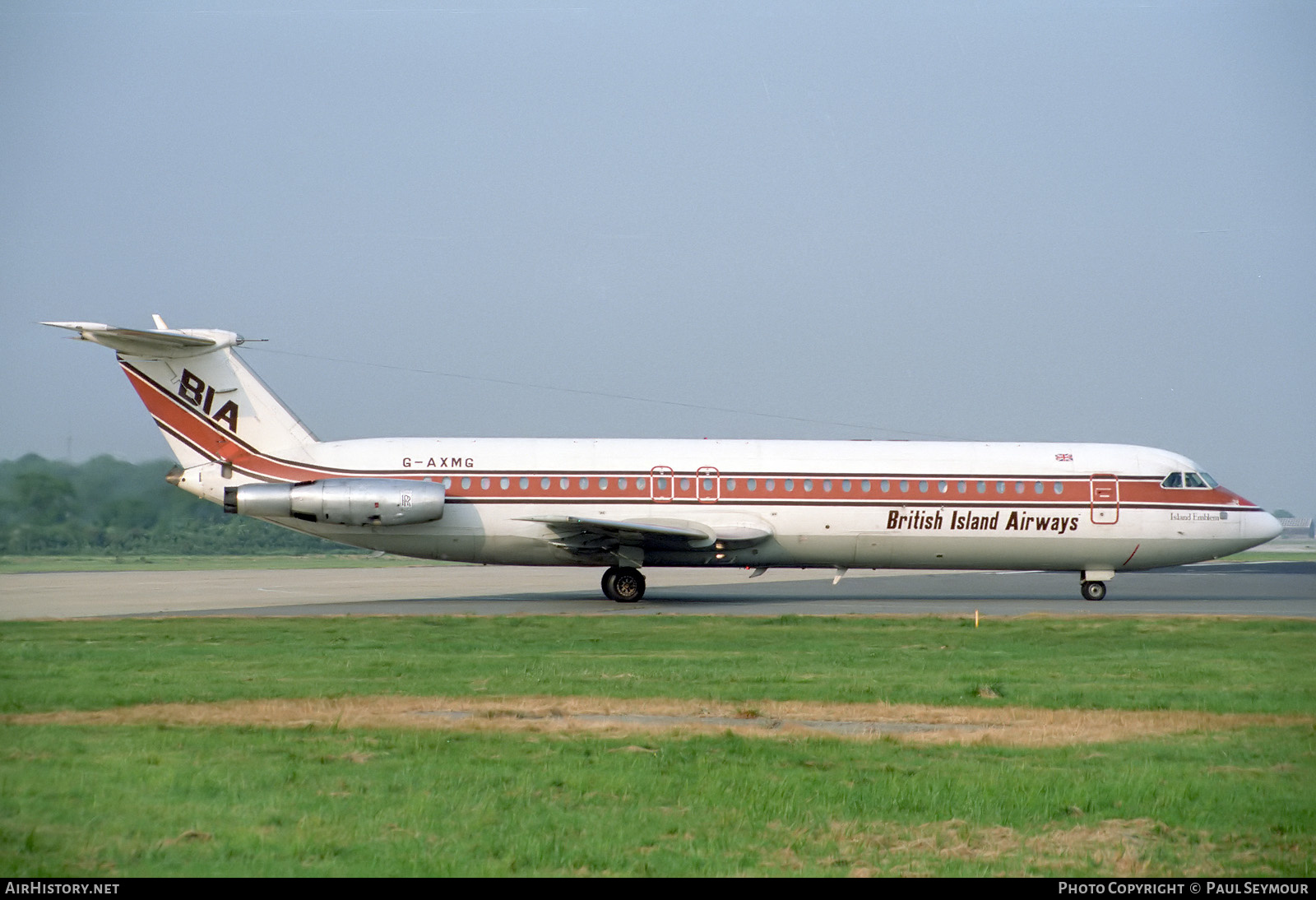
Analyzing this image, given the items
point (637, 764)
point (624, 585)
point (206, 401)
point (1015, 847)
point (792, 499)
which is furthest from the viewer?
point (624, 585)

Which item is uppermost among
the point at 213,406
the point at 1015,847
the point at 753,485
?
the point at 213,406

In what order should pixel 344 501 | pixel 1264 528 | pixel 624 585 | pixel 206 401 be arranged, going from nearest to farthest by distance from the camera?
pixel 344 501
pixel 206 401
pixel 624 585
pixel 1264 528

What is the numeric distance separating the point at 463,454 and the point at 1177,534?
17.5 metres

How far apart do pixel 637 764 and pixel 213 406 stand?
74.0ft

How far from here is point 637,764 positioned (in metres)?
10.5

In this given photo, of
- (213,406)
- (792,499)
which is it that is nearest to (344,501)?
(213,406)

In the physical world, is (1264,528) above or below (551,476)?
below

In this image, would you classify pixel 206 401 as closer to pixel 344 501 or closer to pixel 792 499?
pixel 344 501

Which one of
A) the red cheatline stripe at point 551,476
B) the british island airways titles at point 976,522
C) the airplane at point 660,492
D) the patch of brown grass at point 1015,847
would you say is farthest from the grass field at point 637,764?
the british island airways titles at point 976,522

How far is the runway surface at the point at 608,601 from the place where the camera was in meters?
28.0

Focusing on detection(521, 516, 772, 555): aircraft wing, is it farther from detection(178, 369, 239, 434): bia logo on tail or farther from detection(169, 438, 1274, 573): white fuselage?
detection(178, 369, 239, 434): bia logo on tail

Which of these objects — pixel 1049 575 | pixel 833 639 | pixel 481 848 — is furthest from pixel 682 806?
pixel 1049 575

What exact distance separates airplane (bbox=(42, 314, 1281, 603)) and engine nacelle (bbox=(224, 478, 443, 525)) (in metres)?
0.07

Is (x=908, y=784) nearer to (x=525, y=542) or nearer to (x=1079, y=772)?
(x=1079, y=772)
